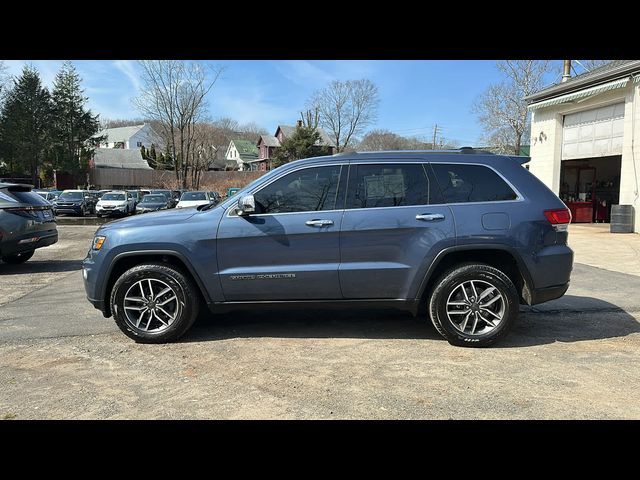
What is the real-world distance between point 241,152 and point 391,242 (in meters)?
89.1

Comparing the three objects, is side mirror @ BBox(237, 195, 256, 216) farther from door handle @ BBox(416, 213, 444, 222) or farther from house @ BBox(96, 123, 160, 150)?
house @ BBox(96, 123, 160, 150)

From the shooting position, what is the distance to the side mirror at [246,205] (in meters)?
4.48

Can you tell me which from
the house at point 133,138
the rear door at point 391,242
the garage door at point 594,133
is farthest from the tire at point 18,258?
the house at point 133,138

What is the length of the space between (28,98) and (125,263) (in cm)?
5523

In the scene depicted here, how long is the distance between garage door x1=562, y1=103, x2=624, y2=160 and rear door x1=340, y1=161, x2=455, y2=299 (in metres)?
15.6

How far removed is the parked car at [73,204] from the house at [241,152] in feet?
203

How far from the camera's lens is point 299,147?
50.1m

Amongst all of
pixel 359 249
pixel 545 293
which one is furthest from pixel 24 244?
pixel 545 293

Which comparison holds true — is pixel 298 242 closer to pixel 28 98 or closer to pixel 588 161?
pixel 588 161

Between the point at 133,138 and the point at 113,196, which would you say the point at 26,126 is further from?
the point at 133,138

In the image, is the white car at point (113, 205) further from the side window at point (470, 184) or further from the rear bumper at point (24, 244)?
the side window at point (470, 184)

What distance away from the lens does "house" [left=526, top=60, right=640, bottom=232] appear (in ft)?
50.6

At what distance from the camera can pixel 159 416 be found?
3146 mm

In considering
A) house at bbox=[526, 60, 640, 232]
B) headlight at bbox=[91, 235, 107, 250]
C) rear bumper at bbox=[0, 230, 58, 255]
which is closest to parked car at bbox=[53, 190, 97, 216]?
rear bumper at bbox=[0, 230, 58, 255]
